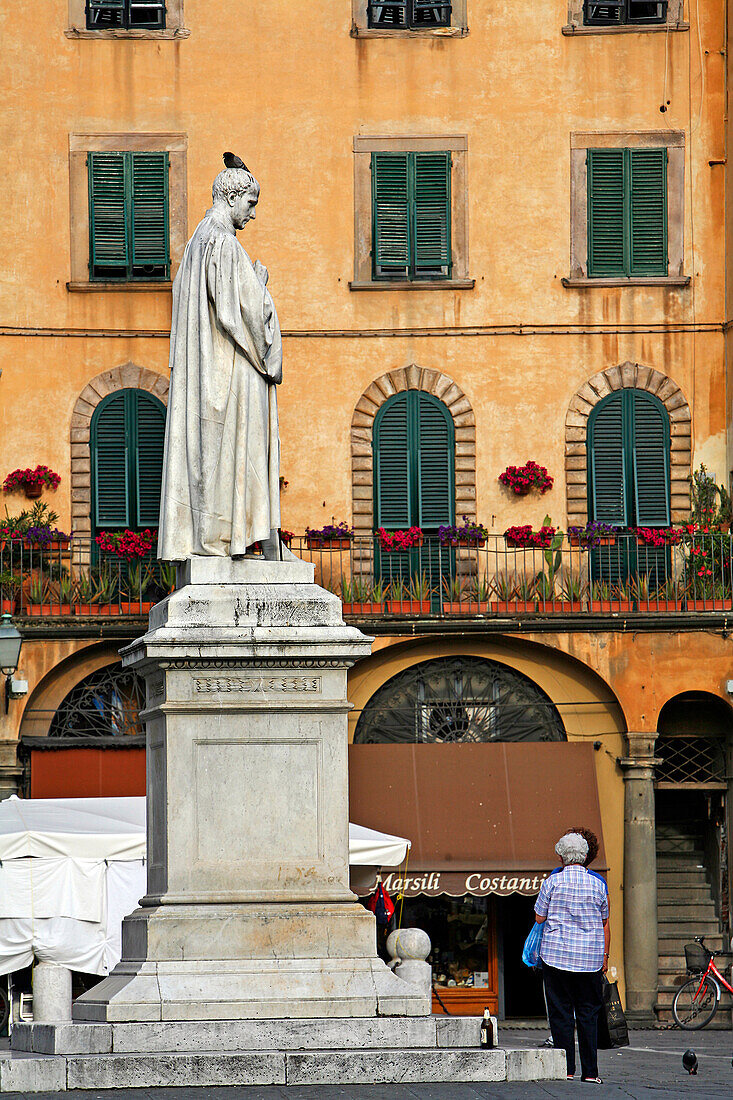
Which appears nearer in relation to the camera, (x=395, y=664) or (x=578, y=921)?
(x=578, y=921)

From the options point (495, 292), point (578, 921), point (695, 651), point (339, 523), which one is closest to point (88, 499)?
point (339, 523)

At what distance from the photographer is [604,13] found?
1009 inches

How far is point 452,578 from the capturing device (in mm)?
24641

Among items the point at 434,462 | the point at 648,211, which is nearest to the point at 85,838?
the point at 434,462

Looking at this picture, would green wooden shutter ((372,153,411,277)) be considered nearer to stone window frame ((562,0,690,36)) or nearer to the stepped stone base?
stone window frame ((562,0,690,36))

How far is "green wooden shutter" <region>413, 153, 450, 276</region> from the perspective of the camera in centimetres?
2538

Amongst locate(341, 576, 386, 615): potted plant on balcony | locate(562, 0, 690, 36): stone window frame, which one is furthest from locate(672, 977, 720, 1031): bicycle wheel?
locate(562, 0, 690, 36): stone window frame

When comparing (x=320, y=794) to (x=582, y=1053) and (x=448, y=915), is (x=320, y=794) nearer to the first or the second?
(x=582, y=1053)

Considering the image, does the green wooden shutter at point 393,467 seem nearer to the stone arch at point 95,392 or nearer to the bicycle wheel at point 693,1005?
the stone arch at point 95,392

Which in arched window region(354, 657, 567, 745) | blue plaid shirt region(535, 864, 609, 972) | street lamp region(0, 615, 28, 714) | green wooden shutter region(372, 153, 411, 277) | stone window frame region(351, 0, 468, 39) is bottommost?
blue plaid shirt region(535, 864, 609, 972)

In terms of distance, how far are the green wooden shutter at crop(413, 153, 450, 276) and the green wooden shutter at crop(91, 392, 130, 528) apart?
403cm

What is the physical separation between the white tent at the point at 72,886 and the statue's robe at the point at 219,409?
7.48 metres

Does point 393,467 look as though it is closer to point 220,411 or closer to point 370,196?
point 370,196

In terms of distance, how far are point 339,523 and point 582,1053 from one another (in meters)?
14.1
